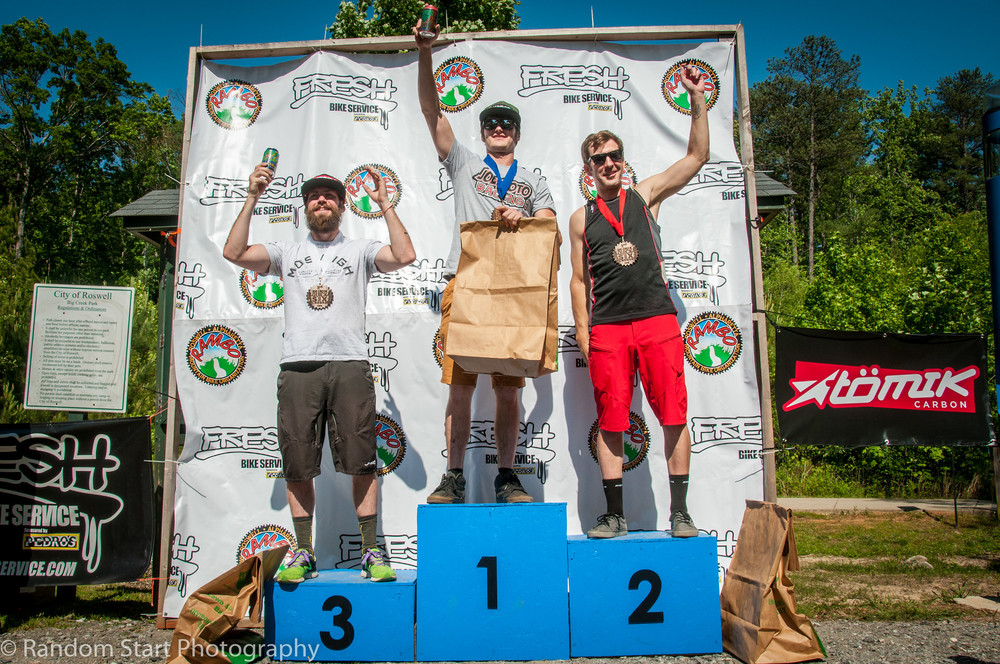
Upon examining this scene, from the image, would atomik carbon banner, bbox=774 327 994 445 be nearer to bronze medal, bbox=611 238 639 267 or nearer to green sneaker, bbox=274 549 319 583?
bronze medal, bbox=611 238 639 267

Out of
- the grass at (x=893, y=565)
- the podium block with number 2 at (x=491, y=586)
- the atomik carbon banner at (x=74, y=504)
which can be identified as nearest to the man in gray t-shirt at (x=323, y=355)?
the podium block with number 2 at (x=491, y=586)

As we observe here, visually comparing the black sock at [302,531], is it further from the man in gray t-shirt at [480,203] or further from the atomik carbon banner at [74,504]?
the atomik carbon banner at [74,504]

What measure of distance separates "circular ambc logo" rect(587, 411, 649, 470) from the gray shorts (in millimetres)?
1382

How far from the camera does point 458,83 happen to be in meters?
4.10

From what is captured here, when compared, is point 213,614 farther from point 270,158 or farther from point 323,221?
point 270,158

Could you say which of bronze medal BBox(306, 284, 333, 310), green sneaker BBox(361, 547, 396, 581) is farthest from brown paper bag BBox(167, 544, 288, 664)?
bronze medal BBox(306, 284, 333, 310)

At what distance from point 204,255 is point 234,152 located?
0.70m

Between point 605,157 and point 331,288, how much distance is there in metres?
1.59

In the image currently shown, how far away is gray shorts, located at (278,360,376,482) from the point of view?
120 inches

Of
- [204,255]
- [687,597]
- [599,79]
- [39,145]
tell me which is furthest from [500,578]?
[39,145]

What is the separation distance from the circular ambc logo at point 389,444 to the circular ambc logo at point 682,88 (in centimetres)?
267

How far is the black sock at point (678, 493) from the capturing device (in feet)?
10.3

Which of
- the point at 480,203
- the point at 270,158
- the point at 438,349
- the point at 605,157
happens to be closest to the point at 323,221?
the point at 270,158

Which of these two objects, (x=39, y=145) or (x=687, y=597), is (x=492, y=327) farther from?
(x=39, y=145)
